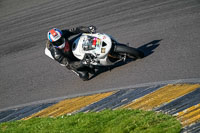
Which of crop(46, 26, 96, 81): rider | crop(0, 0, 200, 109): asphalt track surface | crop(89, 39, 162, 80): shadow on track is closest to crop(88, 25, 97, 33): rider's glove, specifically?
crop(46, 26, 96, 81): rider

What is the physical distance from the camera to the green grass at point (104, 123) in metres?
6.13

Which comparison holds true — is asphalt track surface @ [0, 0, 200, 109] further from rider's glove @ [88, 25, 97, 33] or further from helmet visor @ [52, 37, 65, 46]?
helmet visor @ [52, 37, 65, 46]

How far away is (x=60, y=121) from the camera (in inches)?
311

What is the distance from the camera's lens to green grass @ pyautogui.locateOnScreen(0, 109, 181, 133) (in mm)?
6133

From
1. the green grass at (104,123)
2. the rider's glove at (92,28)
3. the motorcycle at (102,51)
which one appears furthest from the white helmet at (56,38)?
the green grass at (104,123)

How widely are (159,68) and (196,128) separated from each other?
344cm

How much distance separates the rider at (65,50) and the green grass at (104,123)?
6.11 feet

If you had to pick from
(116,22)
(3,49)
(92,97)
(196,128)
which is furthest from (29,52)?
(196,128)

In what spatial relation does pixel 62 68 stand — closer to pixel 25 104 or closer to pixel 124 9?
pixel 25 104

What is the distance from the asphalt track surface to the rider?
0.36 meters

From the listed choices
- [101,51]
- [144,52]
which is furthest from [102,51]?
[144,52]

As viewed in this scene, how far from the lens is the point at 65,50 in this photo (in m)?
9.94

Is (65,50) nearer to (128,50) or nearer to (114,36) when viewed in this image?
(128,50)

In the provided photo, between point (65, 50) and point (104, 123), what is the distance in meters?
3.43
